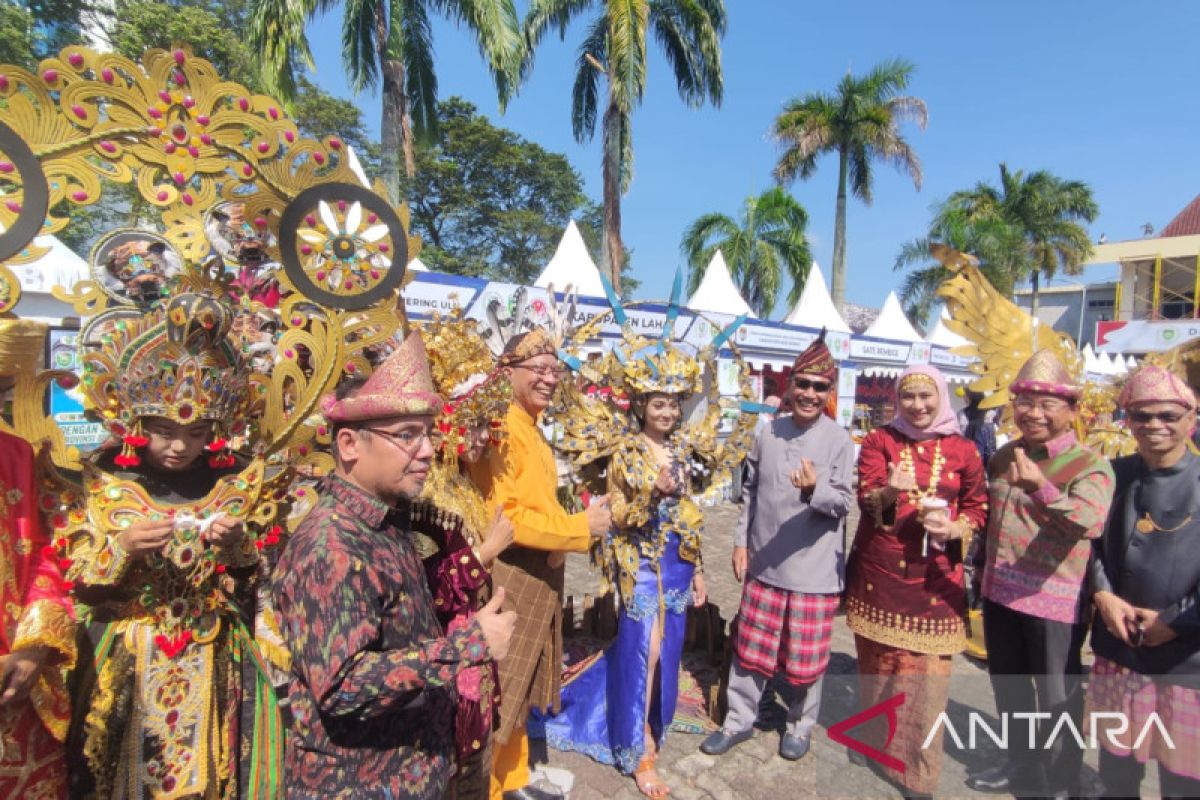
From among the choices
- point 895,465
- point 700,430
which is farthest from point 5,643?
point 895,465

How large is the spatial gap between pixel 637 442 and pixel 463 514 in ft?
3.77

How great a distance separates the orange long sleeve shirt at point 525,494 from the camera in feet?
8.19

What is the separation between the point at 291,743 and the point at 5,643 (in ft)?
2.82

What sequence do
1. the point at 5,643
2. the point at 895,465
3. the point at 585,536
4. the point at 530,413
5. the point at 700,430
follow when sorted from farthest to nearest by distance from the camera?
the point at 700,430
the point at 895,465
the point at 530,413
the point at 585,536
the point at 5,643

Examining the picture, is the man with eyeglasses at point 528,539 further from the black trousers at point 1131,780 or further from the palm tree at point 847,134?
the palm tree at point 847,134

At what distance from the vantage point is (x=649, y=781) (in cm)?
291

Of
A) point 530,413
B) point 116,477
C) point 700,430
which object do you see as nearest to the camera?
point 116,477

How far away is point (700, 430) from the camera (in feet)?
10.7

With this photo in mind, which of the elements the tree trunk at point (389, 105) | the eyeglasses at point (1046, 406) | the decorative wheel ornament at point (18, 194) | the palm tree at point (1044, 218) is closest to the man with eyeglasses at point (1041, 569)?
the eyeglasses at point (1046, 406)

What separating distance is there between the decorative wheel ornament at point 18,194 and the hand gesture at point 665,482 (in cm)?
244

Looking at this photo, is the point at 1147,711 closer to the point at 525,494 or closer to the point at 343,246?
the point at 525,494

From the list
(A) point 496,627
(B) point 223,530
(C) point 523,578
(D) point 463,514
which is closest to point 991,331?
(C) point 523,578

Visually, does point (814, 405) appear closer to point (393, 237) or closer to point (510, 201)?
point (393, 237)

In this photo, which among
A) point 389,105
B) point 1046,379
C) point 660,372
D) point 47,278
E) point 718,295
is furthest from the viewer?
point 718,295
